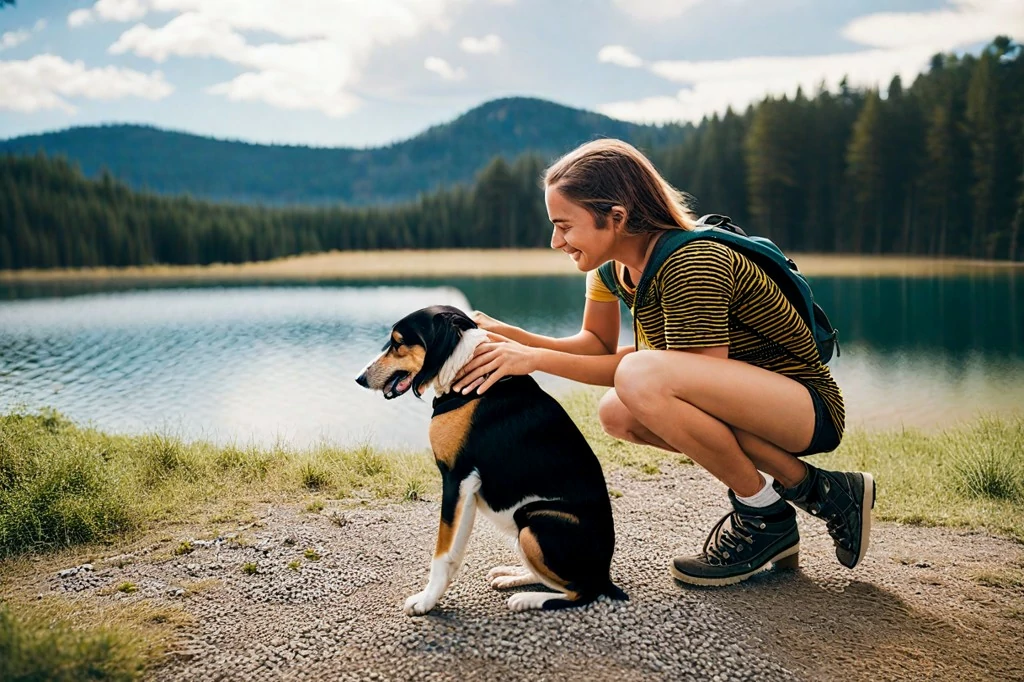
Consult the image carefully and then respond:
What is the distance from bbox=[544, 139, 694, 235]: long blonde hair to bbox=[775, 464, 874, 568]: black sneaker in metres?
1.32

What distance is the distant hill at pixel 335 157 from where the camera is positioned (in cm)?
14738

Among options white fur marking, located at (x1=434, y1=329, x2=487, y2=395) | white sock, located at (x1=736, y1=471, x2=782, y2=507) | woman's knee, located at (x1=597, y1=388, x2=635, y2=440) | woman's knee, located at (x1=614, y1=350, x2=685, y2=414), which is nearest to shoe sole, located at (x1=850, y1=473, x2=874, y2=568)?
white sock, located at (x1=736, y1=471, x2=782, y2=507)

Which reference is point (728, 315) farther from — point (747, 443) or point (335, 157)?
point (335, 157)

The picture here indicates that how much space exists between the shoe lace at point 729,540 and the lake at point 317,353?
3.88m

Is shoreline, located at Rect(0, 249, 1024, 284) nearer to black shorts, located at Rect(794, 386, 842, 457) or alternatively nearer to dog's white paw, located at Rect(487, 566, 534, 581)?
black shorts, located at Rect(794, 386, 842, 457)

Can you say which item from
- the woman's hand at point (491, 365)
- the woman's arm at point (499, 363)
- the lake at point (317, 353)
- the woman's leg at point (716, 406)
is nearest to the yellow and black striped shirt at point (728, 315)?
the woman's leg at point (716, 406)

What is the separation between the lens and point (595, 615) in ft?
9.42

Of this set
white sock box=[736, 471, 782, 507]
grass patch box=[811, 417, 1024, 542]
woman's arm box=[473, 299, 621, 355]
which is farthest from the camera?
grass patch box=[811, 417, 1024, 542]

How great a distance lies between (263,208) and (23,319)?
3805cm

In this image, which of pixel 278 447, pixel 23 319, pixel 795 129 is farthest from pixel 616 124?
pixel 278 447

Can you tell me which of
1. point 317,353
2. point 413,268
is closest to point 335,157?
point 413,268

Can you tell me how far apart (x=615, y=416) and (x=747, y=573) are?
0.91 metres

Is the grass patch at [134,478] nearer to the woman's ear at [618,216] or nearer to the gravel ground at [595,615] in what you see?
the gravel ground at [595,615]

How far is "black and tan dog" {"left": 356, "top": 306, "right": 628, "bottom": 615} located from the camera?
273cm
